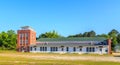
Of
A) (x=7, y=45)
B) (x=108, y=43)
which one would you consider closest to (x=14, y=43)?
(x=7, y=45)

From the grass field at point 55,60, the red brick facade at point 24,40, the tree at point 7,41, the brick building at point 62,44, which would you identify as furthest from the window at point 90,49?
the grass field at point 55,60

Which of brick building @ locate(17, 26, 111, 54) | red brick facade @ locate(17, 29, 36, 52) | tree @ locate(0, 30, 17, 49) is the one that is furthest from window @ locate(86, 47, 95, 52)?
tree @ locate(0, 30, 17, 49)

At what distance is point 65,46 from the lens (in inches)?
3177

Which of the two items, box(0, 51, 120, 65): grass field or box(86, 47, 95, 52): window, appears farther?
box(86, 47, 95, 52): window

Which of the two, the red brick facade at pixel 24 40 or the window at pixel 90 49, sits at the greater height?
the red brick facade at pixel 24 40

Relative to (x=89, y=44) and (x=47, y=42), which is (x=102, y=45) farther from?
(x=47, y=42)

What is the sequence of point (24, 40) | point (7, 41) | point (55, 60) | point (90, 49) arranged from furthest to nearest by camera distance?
point (7, 41) → point (24, 40) → point (90, 49) → point (55, 60)

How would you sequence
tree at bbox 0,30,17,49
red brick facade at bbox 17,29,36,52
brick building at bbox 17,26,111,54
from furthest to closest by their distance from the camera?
tree at bbox 0,30,17,49, red brick facade at bbox 17,29,36,52, brick building at bbox 17,26,111,54

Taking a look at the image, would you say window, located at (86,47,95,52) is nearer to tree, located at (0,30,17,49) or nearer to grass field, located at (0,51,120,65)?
tree, located at (0,30,17,49)

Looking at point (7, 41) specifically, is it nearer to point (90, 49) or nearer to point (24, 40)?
point (24, 40)

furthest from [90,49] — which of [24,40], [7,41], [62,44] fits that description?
[7,41]

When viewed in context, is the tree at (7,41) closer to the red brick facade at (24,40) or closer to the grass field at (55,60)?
the red brick facade at (24,40)

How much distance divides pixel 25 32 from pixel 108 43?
2712cm

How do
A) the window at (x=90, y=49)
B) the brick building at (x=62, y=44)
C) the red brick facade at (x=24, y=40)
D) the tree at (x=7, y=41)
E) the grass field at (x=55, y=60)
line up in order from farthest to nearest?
the tree at (x=7, y=41) → the red brick facade at (x=24, y=40) → the window at (x=90, y=49) → the brick building at (x=62, y=44) → the grass field at (x=55, y=60)
